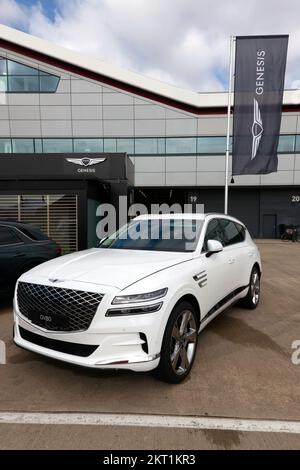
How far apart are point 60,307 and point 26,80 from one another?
25.8m

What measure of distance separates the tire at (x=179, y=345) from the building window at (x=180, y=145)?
21.8 metres

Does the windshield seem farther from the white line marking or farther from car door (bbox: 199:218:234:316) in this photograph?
the white line marking

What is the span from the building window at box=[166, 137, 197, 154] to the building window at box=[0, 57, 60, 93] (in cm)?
978

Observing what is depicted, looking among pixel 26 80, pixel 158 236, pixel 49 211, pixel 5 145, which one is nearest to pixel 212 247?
pixel 158 236

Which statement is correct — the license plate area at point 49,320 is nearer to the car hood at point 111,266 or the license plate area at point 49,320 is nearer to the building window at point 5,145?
the car hood at point 111,266

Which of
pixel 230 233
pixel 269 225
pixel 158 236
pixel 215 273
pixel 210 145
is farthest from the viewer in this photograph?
pixel 269 225

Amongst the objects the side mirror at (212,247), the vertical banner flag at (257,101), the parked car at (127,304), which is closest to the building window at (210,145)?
the vertical banner flag at (257,101)

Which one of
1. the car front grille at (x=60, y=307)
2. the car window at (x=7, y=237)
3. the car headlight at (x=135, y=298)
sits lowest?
the car front grille at (x=60, y=307)

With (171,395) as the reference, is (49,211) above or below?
above

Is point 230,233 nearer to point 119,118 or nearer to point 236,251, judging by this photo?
point 236,251

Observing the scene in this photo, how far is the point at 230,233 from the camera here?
4.98 meters

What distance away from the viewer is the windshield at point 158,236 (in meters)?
3.93
